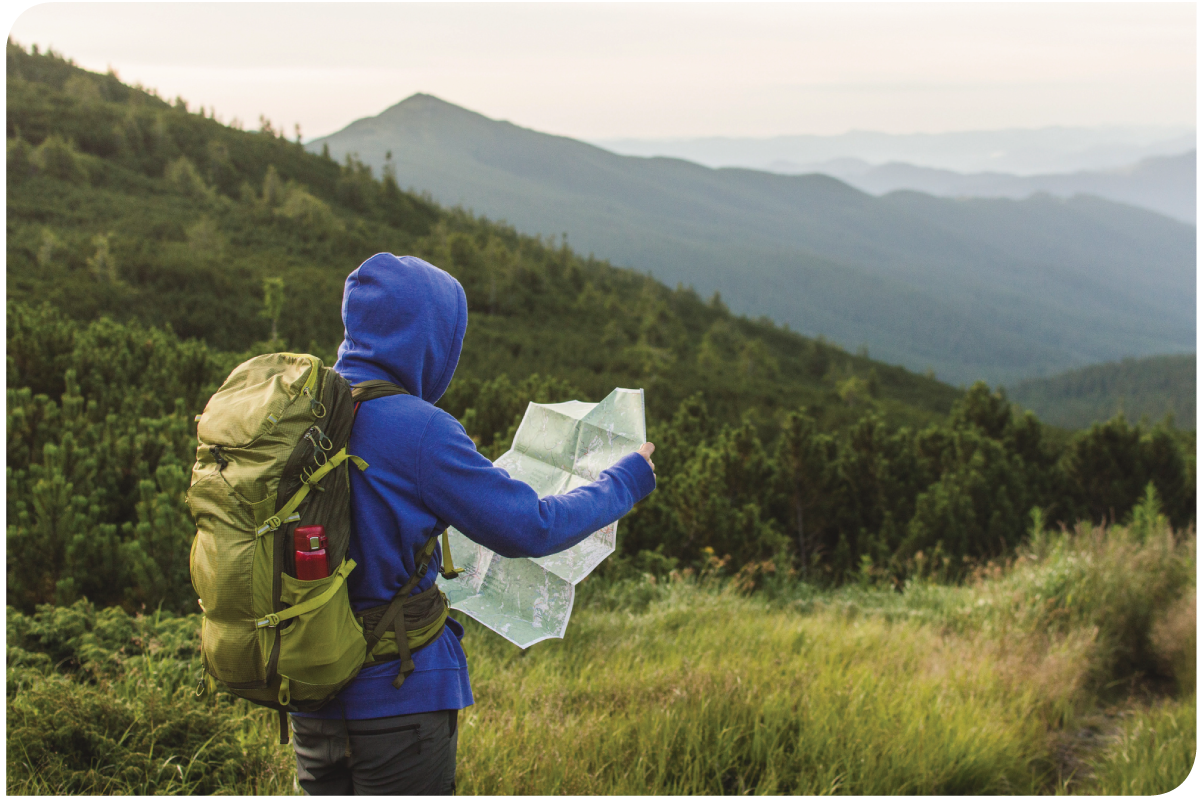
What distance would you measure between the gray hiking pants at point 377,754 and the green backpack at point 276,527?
12 cm

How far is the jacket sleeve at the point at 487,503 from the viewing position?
56.3 inches

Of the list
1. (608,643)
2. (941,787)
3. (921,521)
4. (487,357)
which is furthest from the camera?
(487,357)

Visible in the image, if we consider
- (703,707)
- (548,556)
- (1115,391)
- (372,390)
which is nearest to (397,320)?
(372,390)

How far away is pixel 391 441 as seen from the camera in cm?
144

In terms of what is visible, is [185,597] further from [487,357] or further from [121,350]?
[487,357]

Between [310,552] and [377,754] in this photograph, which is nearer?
[310,552]

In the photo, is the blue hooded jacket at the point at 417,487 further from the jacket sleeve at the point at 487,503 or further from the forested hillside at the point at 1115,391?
the forested hillside at the point at 1115,391

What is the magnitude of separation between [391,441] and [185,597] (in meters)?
3.52

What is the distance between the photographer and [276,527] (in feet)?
4.49

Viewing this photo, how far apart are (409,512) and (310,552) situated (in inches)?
7.7

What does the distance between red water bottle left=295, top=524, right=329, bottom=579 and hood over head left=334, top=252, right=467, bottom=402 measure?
12.9 inches

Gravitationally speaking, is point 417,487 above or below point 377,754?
above

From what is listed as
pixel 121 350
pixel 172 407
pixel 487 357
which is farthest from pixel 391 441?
pixel 487 357

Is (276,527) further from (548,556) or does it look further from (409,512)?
(548,556)
